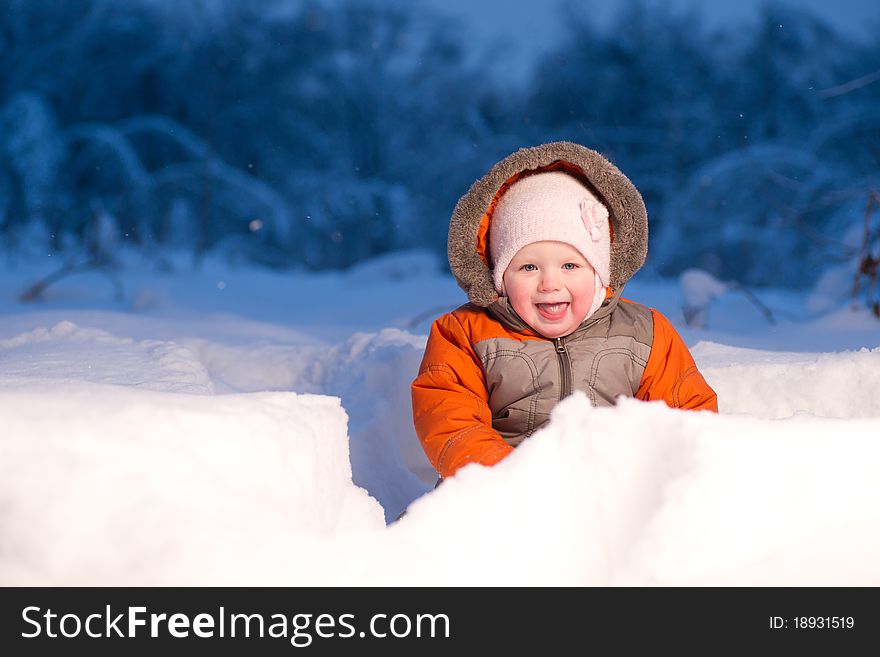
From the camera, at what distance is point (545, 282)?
5.72 feet

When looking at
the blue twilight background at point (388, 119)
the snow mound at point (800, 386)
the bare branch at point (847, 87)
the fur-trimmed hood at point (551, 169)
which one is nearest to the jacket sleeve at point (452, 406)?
the fur-trimmed hood at point (551, 169)

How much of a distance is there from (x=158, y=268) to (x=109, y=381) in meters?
5.87

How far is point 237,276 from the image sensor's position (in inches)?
317

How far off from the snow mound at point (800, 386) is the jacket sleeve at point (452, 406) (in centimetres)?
70

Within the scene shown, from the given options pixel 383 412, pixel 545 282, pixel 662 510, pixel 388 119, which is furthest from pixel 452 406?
pixel 388 119

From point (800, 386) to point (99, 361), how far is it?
1.86m

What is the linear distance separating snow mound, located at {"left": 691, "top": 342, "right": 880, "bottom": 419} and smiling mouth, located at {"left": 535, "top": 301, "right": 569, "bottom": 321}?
56 cm

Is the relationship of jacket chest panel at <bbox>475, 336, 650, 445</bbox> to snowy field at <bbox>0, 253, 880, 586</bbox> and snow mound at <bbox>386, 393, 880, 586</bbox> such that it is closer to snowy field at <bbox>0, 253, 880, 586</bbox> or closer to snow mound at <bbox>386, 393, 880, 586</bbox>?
snowy field at <bbox>0, 253, 880, 586</bbox>
